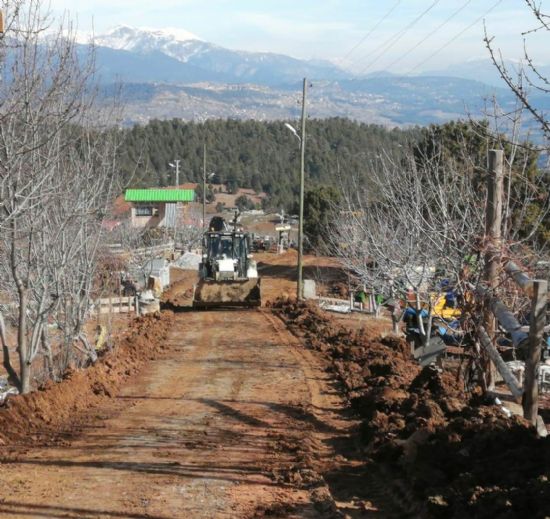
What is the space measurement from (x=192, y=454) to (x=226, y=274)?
20457mm

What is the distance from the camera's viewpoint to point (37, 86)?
11.2 m

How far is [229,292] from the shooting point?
29641 mm

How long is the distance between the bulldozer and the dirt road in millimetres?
13424

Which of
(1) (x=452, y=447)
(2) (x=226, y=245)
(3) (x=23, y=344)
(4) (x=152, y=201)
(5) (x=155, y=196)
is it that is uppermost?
(1) (x=452, y=447)

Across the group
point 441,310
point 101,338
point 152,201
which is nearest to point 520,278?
point 441,310

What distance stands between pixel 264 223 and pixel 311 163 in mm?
18388

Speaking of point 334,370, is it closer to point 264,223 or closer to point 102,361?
point 102,361

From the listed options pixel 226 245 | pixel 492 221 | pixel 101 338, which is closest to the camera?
pixel 492 221

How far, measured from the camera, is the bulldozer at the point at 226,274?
1164 inches

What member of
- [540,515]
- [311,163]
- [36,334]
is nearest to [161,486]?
[540,515]

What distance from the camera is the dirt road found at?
7355mm

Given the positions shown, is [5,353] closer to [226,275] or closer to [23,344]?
[23,344]

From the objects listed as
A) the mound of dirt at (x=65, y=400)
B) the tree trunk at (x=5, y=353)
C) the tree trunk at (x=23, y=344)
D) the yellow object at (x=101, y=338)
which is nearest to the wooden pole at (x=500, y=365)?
the mound of dirt at (x=65, y=400)

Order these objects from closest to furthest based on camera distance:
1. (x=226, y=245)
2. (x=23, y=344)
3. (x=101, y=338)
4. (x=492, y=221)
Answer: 1. (x=492, y=221)
2. (x=23, y=344)
3. (x=101, y=338)
4. (x=226, y=245)
